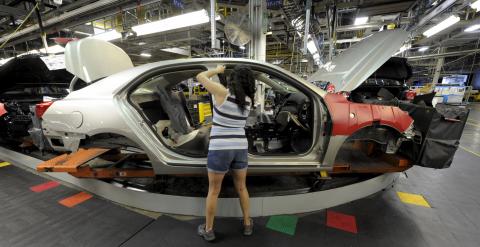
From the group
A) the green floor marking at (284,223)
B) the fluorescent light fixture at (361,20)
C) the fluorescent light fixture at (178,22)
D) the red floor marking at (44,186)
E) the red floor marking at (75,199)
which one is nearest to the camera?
the green floor marking at (284,223)

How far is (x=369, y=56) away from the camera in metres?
2.46

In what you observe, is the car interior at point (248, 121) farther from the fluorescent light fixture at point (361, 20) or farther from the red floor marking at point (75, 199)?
the fluorescent light fixture at point (361, 20)

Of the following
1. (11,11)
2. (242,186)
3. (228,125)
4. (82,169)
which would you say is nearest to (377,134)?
(242,186)

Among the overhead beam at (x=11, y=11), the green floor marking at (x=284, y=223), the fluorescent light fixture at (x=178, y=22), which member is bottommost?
the green floor marking at (x=284, y=223)

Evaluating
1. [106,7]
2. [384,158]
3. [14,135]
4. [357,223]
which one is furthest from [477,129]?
[14,135]

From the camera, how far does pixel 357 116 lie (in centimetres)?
186

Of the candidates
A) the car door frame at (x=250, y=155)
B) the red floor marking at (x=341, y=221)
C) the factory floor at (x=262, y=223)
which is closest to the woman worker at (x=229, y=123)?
the car door frame at (x=250, y=155)

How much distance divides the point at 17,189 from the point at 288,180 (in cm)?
327

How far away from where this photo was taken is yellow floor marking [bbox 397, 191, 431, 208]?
85.0 inches

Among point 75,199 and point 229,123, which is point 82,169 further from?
point 229,123

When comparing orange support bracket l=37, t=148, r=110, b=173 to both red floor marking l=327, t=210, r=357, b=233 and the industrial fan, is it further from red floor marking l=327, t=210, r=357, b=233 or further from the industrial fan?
the industrial fan

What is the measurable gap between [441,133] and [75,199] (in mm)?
3829

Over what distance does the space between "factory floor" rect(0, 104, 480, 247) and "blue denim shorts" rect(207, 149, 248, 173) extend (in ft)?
2.07

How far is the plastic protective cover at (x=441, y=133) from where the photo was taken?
6.09 feet
